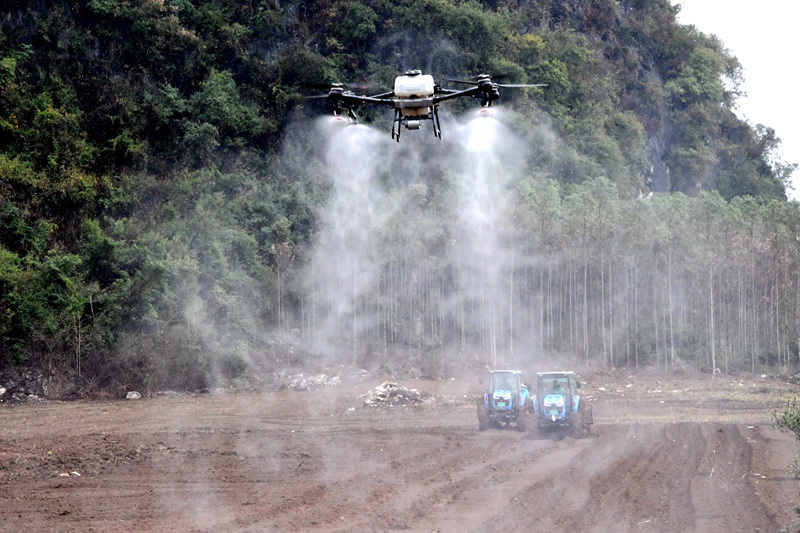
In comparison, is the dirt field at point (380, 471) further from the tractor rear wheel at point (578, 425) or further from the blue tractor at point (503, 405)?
the blue tractor at point (503, 405)

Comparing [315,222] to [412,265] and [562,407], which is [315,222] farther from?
[562,407]

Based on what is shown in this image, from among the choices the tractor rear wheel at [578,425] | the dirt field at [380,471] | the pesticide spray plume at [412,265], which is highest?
the pesticide spray plume at [412,265]

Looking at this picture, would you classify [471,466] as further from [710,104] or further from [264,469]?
[710,104]

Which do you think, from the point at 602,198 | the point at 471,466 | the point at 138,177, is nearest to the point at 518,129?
the point at 602,198

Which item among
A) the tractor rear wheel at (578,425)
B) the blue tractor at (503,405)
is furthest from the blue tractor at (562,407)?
the blue tractor at (503,405)

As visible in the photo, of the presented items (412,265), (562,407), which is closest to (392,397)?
(562,407)

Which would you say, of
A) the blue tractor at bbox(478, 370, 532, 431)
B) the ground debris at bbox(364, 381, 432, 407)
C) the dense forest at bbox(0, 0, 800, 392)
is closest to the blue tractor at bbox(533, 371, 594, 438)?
the blue tractor at bbox(478, 370, 532, 431)

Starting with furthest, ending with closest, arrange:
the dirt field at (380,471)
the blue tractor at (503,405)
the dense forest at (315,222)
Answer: the dense forest at (315,222) → the blue tractor at (503,405) → the dirt field at (380,471)
